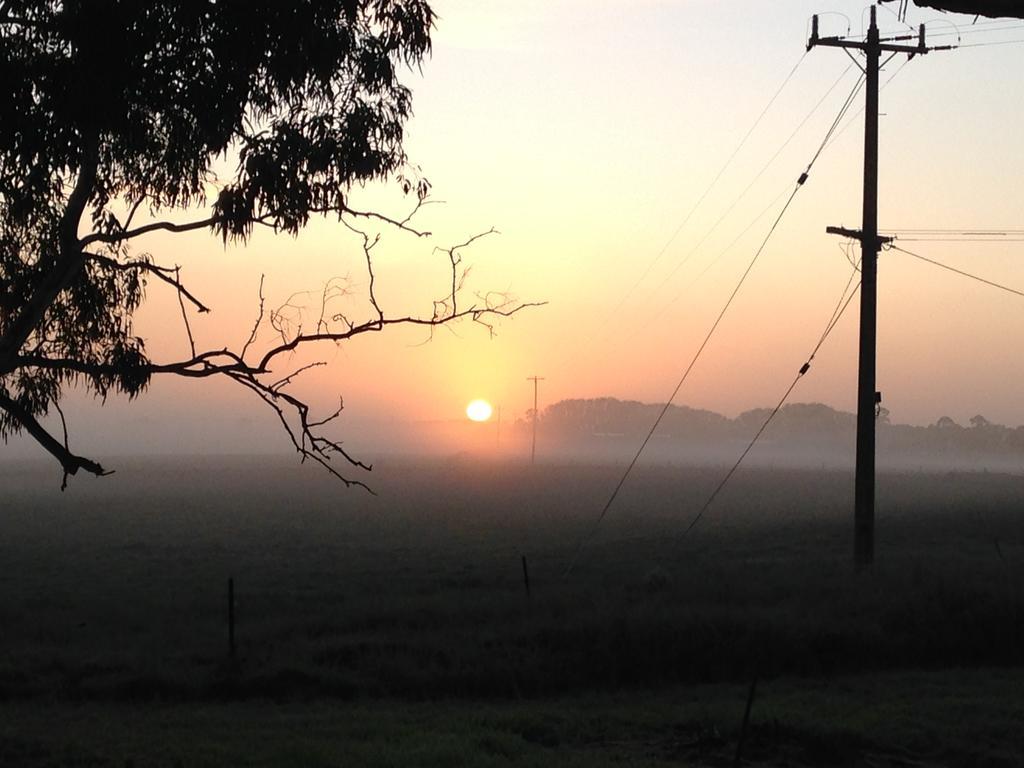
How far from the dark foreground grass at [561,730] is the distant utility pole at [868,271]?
687cm

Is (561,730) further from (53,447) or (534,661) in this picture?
(53,447)

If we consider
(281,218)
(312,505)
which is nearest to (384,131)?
(281,218)

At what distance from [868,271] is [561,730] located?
12.8 metres

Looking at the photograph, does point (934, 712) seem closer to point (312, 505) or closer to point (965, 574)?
point (965, 574)

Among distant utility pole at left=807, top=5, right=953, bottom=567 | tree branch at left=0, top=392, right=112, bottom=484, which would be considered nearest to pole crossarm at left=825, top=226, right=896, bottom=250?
distant utility pole at left=807, top=5, right=953, bottom=567

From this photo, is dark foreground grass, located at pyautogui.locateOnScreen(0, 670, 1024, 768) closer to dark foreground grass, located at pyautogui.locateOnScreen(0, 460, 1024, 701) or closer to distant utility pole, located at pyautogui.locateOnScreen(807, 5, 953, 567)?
dark foreground grass, located at pyautogui.locateOnScreen(0, 460, 1024, 701)

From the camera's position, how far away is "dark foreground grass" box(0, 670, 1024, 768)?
11406mm

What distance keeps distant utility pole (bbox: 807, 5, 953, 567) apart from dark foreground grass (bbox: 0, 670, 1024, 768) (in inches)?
271

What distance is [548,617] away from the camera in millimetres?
20094

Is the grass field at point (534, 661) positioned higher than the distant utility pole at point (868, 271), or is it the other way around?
the distant utility pole at point (868, 271)

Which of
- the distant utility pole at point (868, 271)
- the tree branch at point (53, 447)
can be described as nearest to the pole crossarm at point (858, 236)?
the distant utility pole at point (868, 271)

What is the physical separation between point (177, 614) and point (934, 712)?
1794cm

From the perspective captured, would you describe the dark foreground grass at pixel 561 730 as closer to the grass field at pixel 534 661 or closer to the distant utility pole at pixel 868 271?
the grass field at pixel 534 661

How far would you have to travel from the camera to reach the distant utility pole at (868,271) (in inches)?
858
